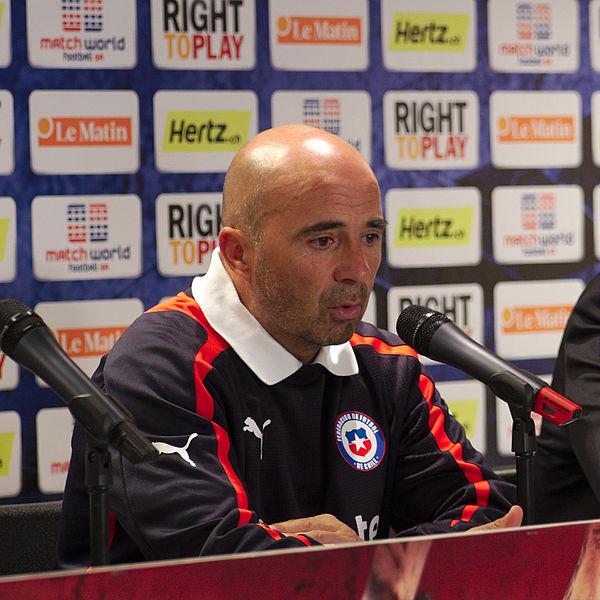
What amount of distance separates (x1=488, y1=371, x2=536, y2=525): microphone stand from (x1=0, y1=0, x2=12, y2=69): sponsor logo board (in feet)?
4.66

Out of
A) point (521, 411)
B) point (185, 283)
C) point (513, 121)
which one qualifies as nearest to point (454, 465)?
point (521, 411)

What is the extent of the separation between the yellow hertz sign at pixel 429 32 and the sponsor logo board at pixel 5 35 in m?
0.96

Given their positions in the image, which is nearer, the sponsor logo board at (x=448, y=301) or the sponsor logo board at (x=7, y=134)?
the sponsor logo board at (x=7, y=134)

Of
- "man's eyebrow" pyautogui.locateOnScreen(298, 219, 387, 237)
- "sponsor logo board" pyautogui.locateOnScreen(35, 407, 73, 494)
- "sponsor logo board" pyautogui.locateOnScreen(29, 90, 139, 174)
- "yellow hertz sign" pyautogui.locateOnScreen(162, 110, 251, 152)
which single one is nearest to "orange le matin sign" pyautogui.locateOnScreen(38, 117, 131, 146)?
"sponsor logo board" pyautogui.locateOnScreen(29, 90, 139, 174)

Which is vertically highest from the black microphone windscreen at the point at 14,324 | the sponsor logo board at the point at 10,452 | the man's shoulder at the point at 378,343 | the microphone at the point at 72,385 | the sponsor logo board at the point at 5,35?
the sponsor logo board at the point at 5,35

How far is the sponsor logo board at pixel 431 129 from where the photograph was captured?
2.33 m

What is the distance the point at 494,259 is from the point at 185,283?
849 millimetres

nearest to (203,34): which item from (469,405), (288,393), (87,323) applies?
(87,323)

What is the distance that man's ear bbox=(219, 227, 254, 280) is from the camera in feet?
4.96

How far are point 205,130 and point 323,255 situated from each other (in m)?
0.87

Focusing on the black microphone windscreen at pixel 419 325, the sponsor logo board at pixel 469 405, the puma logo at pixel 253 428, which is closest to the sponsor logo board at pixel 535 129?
the sponsor logo board at pixel 469 405

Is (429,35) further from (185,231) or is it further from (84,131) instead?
(84,131)

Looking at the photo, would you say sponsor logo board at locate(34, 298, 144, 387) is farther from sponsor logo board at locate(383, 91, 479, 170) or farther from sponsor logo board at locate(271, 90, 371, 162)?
sponsor logo board at locate(383, 91, 479, 170)

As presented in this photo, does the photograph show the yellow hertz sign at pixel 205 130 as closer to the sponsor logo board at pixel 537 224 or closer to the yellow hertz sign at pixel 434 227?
the yellow hertz sign at pixel 434 227
